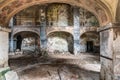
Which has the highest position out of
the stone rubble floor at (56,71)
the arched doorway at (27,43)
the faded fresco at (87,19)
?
the faded fresco at (87,19)

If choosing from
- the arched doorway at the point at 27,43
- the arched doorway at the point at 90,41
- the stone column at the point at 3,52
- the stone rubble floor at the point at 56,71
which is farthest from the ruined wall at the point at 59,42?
the stone column at the point at 3,52

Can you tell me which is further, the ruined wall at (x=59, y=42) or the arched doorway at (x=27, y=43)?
the ruined wall at (x=59, y=42)

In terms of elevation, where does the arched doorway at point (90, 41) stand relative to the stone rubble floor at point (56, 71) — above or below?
above

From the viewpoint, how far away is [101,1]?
4.20m

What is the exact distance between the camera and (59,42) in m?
20.6

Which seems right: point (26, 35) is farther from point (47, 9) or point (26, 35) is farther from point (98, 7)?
point (98, 7)

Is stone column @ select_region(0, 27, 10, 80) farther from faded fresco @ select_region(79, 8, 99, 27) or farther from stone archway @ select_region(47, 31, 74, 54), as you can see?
stone archway @ select_region(47, 31, 74, 54)

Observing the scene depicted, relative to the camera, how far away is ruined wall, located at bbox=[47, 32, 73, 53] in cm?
2050

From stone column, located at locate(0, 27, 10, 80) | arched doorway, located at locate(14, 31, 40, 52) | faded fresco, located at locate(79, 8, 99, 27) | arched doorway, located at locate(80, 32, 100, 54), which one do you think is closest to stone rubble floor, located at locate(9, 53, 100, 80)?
stone column, located at locate(0, 27, 10, 80)

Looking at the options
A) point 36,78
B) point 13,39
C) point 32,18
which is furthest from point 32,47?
point 36,78

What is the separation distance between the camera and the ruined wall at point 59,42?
807 inches

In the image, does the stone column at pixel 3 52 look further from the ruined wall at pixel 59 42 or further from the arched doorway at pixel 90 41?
the arched doorway at pixel 90 41

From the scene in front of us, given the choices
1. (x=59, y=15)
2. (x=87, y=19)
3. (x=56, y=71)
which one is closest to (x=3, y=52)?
(x=56, y=71)

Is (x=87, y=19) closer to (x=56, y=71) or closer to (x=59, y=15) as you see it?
(x=59, y=15)
